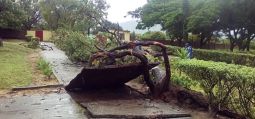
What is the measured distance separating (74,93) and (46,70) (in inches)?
128

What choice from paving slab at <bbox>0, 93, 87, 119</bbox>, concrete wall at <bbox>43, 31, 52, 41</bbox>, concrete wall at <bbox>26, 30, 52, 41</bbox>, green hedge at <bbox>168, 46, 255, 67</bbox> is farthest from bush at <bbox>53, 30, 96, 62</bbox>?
concrete wall at <bbox>43, 31, 52, 41</bbox>

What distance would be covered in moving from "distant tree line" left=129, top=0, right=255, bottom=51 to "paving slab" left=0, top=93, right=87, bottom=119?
983 inches

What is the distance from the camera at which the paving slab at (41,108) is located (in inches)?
315

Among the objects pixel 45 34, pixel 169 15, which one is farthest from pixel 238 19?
pixel 45 34

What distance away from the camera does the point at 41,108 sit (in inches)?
344

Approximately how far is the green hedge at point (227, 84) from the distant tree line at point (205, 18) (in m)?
24.8

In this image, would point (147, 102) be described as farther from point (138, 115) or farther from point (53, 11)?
point (53, 11)

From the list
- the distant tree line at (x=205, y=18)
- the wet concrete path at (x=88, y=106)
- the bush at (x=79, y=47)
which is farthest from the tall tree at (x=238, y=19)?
the wet concrete path at (x=88, y=106)

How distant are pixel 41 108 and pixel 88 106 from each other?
1.13 m

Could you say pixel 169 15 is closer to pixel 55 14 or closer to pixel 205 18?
pixel 205 18

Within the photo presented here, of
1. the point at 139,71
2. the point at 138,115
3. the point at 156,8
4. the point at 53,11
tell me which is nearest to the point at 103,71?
the point at 139,71

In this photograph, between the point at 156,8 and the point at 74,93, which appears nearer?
the point at 74,93

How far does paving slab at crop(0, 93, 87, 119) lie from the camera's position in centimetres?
800

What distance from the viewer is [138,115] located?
7.77 m
